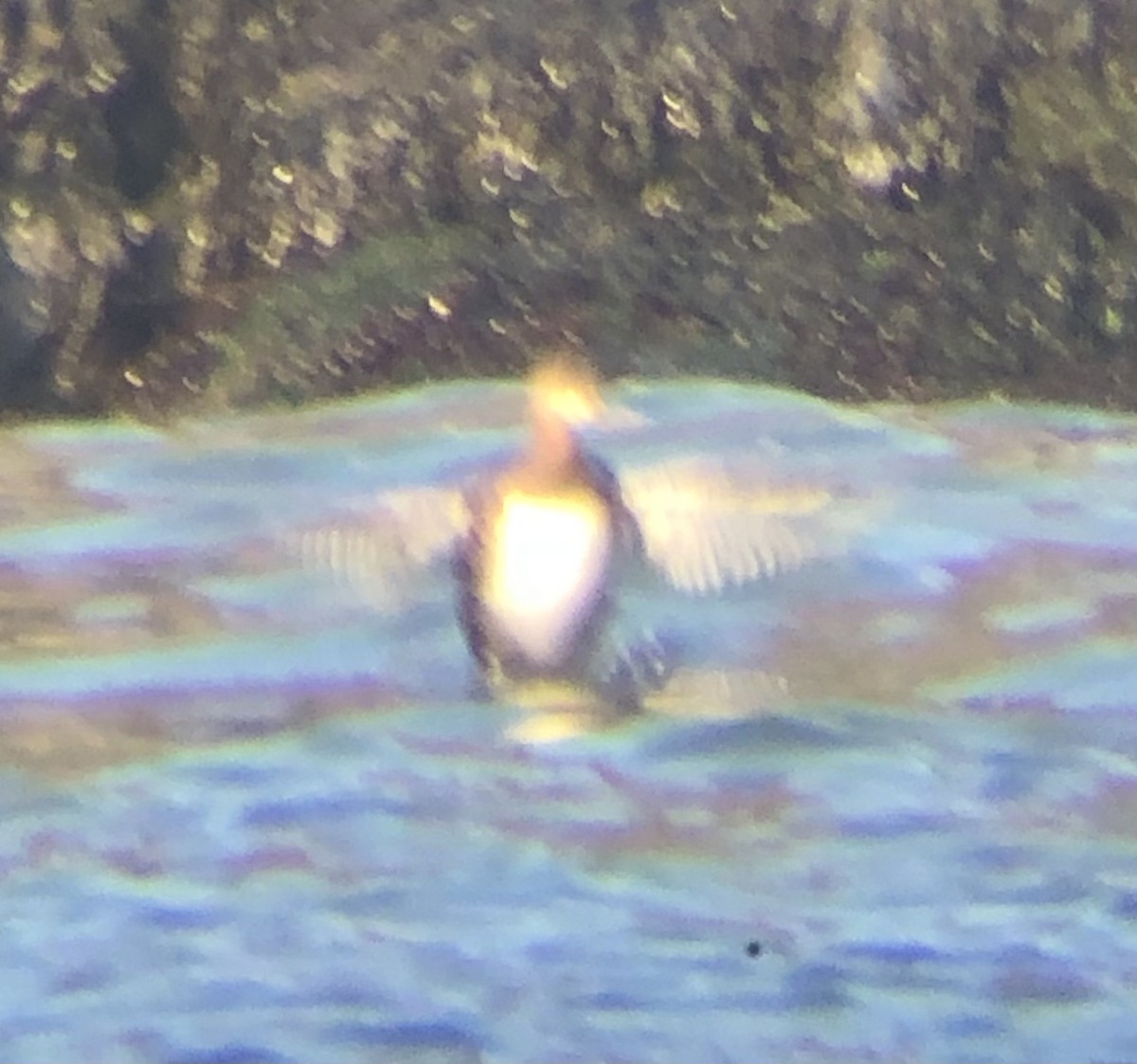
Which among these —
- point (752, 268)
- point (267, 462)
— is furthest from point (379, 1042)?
point (752, 268)

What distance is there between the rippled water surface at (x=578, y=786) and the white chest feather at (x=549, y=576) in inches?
4.4

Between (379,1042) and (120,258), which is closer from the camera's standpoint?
(379,1042)

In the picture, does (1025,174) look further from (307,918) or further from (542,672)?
(307,918)

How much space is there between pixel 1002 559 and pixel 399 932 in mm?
1324

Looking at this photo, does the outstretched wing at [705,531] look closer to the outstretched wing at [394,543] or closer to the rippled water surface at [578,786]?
the rippled water surface at [578,786]

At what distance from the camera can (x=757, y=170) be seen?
3502 mm

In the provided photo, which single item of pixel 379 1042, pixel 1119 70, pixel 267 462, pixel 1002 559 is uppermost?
pixel 1119 70

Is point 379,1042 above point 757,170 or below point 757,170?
below

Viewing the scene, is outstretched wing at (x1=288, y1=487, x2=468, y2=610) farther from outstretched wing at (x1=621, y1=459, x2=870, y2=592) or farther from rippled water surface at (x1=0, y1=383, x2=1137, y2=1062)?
outstretched wing at (x1=621, y1=459, x2=870, y2=592)

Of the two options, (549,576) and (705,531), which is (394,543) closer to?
(549,576)

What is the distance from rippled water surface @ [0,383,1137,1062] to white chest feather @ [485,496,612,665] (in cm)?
11

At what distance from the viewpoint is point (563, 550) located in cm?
241

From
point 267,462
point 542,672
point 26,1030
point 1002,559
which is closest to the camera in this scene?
point 26,1030

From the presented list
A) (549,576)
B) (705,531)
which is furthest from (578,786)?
(705,531)
